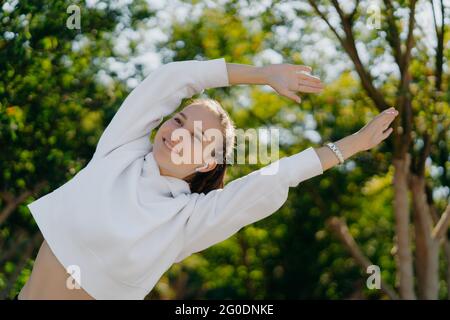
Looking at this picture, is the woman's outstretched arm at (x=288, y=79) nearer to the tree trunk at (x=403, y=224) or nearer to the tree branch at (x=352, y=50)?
the tree branch at (x=352, y=50)

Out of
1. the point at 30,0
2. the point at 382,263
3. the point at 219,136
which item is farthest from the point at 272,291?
the point at 219,136

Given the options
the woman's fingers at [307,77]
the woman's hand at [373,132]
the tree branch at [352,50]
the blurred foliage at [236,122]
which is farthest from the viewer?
the tree branch at [352,50]

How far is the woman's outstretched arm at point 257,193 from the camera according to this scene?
8.04 ft

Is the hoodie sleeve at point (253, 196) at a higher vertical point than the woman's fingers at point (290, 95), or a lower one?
lower

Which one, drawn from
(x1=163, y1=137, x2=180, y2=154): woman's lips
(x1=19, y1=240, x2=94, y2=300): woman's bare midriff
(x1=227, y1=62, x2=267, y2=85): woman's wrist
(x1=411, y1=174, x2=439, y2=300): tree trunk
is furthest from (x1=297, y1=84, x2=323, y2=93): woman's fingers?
(x1=411, y1=174, x2=439, y2=300): tree trunk

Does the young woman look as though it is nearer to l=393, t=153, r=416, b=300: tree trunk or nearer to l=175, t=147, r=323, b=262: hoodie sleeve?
l=175, t=147, r=323, b=262: hoodie sleeve

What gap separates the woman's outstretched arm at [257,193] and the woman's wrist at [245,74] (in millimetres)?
385

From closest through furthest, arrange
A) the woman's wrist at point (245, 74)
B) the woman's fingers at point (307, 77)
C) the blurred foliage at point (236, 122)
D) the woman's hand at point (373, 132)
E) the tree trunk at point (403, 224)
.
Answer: the woman's hand at point (373, 132)
the woman's fingers at point (307, 77)
the woman's wrist at point (245, 74)
the blurred foliage at point (236, 122)
the tree trunk at point (403, 224)

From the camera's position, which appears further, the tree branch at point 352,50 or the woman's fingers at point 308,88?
the tree branch at point 352,50

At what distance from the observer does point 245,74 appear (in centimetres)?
280

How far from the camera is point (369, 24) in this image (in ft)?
20.2

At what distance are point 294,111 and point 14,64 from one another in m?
3.83

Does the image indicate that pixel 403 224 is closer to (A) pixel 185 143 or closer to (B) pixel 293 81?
(B) pixel 293 81

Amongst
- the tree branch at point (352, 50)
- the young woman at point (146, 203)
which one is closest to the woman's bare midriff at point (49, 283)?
the young woman at point (146, 203)
